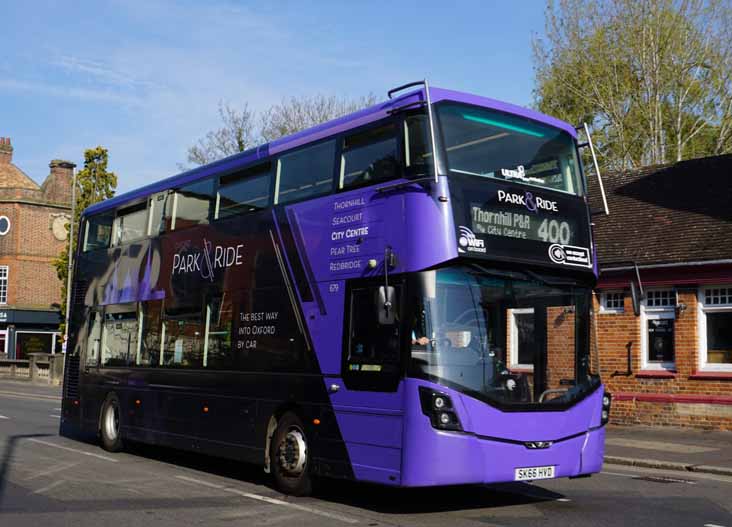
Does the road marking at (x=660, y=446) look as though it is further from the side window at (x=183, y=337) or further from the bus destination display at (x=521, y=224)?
the side window at (x=183, y=337)

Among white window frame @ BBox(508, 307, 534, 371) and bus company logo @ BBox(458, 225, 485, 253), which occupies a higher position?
bus company logo @ BBox(458, 225, 485, 253)

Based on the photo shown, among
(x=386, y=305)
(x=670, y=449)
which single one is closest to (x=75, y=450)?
(x=386, y=305)

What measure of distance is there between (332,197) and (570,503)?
434 cm

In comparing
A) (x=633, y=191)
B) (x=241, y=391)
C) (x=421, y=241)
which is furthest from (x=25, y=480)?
(x=633, y=191)

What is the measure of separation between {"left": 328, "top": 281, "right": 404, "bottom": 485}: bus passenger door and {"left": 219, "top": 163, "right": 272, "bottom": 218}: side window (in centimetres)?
257

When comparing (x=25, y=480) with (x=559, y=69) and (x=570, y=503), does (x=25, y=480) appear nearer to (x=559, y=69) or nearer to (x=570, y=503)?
(x=570, y=503)

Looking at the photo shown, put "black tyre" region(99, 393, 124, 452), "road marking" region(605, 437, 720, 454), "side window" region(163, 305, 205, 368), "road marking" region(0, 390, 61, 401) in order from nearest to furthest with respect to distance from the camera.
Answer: "side window" region(163, 305, 205, 368), "black tyre" region(99, 393, 124, 452), "road marking" region(605, 437, 720, 454), "road marking" region(0, 390, 61, 401)

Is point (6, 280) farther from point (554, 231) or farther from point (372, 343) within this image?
point (554, 231)

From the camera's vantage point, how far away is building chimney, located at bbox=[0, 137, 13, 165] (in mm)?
65938

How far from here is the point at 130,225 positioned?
1560 centimetres

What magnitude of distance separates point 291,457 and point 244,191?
146 inches

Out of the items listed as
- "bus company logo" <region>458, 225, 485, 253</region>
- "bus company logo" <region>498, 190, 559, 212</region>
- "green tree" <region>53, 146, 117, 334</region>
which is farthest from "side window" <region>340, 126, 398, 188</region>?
"green tree" <region>53, 146, 117, 334</region>

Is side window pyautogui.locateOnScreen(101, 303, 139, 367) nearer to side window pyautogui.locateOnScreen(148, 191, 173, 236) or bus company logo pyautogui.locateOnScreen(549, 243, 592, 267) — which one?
side window pyautogui.locateOnScreen(148, 191, 173, 236)

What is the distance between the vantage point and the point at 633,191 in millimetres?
23812
